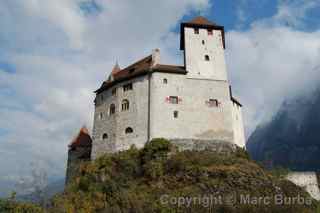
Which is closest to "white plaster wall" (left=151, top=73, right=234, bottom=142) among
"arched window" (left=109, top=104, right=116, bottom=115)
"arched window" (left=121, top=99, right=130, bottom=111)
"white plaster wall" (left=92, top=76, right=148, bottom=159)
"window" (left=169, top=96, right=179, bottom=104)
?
"window" (left=169, top=96, right=179, bottom=104)

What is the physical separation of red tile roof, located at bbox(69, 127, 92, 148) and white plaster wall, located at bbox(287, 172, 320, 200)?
24752mm

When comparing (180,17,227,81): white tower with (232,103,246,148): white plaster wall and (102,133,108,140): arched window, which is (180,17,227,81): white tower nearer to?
(232,103,246,148): white plaster wall

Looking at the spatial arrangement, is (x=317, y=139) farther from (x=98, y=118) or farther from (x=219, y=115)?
(x=98, y=118)

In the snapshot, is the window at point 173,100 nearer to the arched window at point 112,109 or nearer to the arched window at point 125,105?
the arched window at point 125,105

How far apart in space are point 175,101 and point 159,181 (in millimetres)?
9251

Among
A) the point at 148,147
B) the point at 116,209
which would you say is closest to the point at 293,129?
the point at 148,147

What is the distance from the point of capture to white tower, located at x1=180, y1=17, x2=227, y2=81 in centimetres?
3369

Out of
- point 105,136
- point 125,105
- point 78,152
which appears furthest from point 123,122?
point 78,152

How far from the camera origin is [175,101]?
31.8m

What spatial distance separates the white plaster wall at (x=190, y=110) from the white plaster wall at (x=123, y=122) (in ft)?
3.86

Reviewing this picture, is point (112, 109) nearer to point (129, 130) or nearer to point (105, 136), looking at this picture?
point (105, 136)

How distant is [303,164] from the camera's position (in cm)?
8725

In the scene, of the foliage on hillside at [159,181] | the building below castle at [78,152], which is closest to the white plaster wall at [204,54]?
the foliage on hillside at [159,181]

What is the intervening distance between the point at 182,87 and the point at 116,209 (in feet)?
50.1
